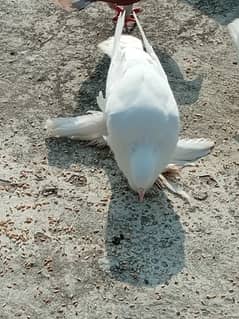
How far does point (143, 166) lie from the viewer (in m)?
3.74

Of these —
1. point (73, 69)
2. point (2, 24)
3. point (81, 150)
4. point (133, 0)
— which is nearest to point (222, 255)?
point (81, 150)

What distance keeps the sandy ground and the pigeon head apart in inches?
10.0

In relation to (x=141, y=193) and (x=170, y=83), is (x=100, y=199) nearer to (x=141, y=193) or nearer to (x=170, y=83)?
(x=141, y=193)

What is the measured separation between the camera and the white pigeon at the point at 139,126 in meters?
3.77

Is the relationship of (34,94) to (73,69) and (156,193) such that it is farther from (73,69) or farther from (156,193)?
(156,193)

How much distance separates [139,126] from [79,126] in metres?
0.65

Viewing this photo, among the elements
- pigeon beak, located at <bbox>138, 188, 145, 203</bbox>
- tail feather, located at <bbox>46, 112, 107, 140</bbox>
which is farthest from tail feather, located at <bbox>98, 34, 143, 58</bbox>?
pigeon beak, located at <bbox>138, 188, 145, 203</bbox>

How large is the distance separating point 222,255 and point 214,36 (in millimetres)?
2007

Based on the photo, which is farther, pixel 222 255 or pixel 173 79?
pixel 173 79

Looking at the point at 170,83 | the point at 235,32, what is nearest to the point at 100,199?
the point at 170,83

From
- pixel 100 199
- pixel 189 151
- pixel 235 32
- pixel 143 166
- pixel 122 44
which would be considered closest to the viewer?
pixel 143 166

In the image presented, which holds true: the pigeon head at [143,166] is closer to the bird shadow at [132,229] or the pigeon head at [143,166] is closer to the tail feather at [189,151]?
the bird shadow at [132,229]

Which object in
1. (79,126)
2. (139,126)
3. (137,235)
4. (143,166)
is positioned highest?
(139,126)

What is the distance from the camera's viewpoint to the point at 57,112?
15.2ft
